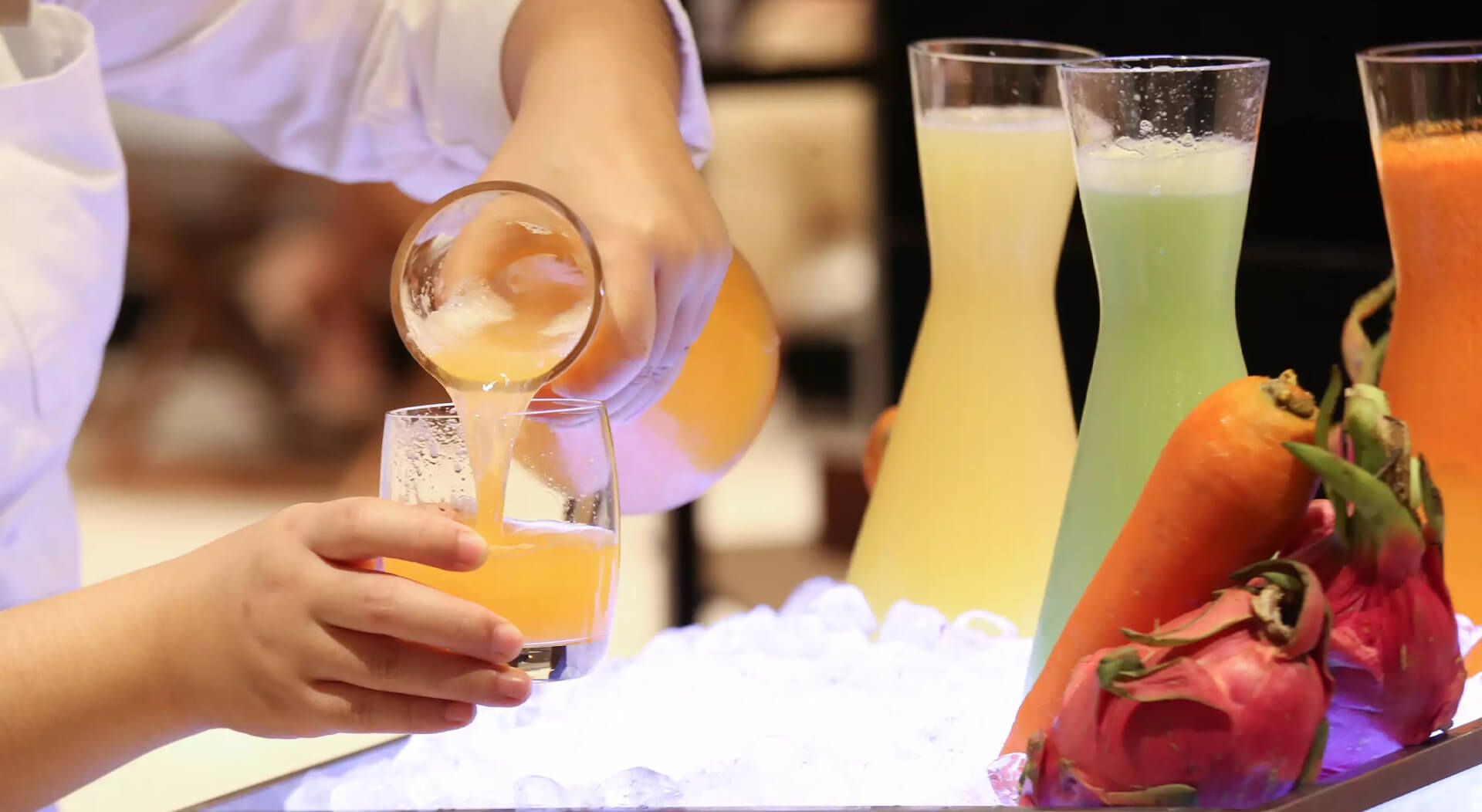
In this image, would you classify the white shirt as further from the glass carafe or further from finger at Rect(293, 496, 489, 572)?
finger at Rect(293, 496, 489, 572)

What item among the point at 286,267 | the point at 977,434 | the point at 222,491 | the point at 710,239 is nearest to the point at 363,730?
the point at 710,239

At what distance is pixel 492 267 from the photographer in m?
0.61

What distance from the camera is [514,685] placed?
554mm

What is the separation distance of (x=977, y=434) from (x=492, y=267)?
0.33 meters

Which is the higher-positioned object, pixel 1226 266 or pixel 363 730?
pixel 1226 266

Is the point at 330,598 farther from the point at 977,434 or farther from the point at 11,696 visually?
the point at 977,434

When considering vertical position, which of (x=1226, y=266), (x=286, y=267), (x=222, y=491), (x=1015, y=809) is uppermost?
(x=1226, y=266)

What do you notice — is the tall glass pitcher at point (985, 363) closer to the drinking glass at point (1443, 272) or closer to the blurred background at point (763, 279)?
the drinking glass at point (1443, 272)

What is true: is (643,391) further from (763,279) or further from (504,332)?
(763,279)

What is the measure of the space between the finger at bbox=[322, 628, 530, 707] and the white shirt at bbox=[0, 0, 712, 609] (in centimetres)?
40

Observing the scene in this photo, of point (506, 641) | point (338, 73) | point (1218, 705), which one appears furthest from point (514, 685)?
point (338, 73)

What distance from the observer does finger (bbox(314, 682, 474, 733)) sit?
57cm

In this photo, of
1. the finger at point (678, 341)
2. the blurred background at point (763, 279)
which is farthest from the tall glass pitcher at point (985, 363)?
the blurred background at point (763, 279)

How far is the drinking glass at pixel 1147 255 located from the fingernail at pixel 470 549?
10.8 inches
